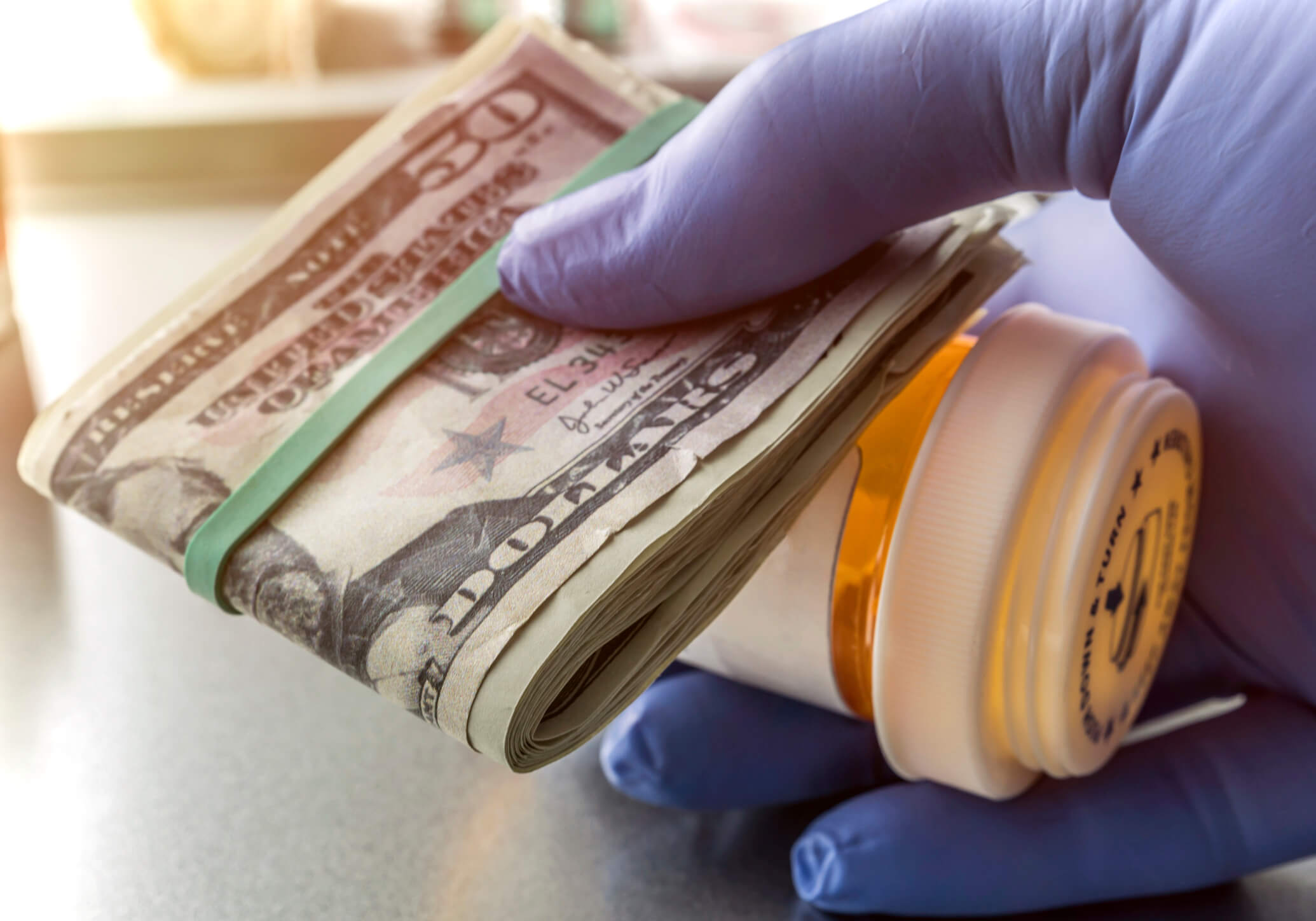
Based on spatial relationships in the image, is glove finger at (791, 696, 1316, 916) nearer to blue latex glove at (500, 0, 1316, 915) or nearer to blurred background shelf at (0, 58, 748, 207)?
blue latex glove at (500, 0, 1316, 915)

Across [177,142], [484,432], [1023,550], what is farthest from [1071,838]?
[177,142]

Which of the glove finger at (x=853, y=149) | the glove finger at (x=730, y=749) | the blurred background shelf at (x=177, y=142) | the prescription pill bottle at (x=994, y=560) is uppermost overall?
the glove finger at (x=853, y=149)

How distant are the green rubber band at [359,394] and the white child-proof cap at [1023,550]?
0.48 feet

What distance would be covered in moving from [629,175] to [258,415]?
0.13 meters

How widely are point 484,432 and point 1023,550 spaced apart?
0.15m

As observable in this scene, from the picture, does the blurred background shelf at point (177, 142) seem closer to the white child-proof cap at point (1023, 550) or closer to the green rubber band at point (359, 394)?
the green rubber band at point (359, 394)

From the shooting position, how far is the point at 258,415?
1.16 ft

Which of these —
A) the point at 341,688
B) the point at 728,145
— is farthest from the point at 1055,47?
the point at 341,688

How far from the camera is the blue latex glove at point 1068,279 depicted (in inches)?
11.1

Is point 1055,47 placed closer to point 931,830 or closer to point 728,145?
point 728,145

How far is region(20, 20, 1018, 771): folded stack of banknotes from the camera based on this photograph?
28cm

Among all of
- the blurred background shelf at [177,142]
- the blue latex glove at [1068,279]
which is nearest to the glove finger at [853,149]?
the blue latex glove at [1068,279]

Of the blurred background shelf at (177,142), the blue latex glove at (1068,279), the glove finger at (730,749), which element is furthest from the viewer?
the blurred background shelf at (177,142)

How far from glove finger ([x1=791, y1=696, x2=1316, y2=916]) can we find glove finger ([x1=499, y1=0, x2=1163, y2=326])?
0.55 ft
